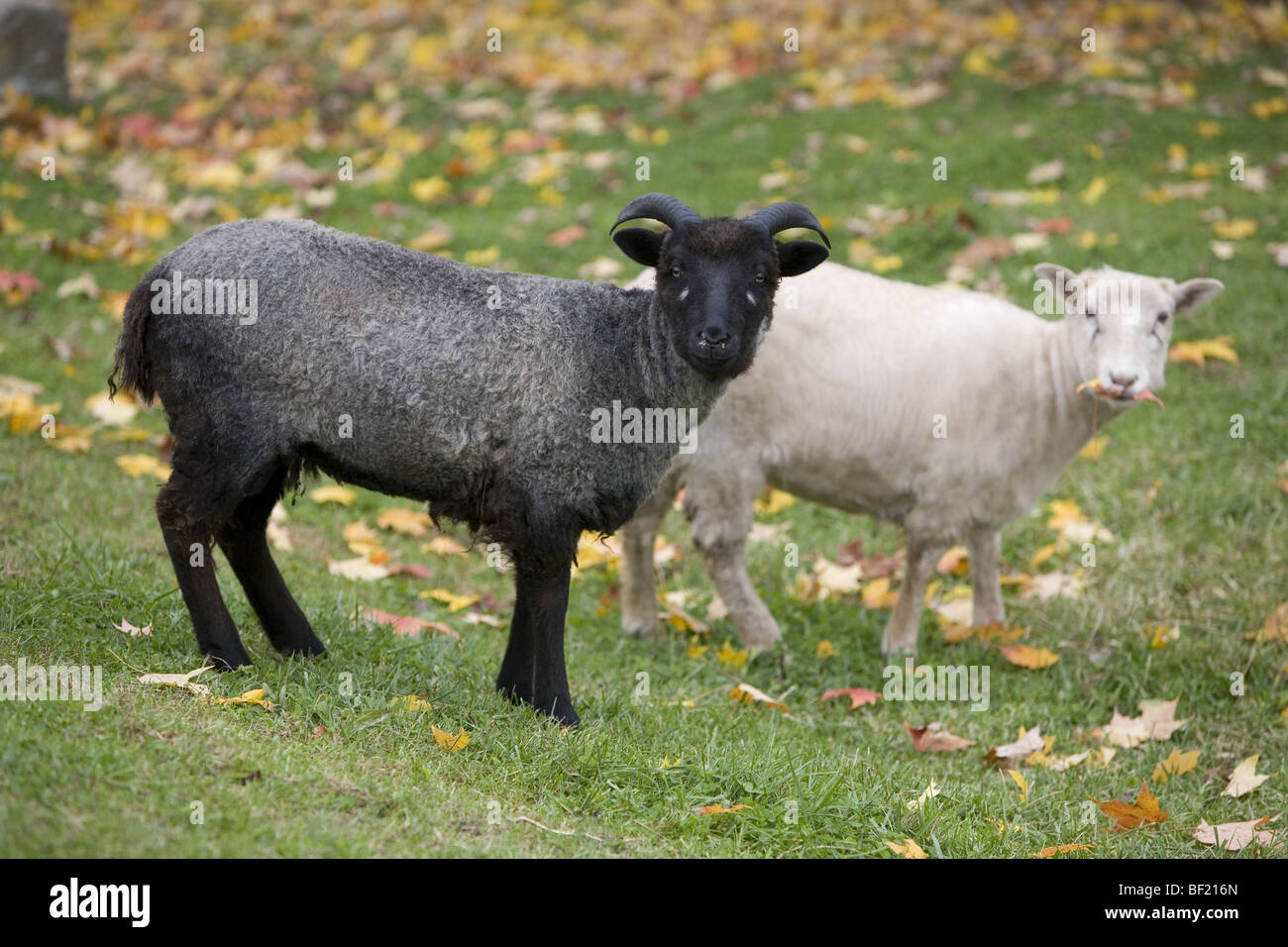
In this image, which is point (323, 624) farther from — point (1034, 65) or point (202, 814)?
point (1034, 65)

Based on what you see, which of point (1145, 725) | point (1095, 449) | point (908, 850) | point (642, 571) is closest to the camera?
point (908, 850)

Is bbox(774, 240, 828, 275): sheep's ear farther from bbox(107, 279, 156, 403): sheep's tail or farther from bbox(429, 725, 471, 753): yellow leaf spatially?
bbox(107, 279, 156, 403): sheep's tail

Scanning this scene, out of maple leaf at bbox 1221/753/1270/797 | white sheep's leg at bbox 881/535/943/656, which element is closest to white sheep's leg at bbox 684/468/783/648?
white sheep's leg at bbox 881/535/943/656

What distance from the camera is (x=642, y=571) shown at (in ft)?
24.1

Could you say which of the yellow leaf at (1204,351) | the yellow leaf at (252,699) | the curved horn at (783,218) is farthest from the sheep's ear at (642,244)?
the yellow leaf at (1204,351)

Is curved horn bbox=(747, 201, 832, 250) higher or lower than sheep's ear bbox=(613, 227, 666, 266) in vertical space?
higher

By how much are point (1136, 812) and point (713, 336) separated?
2678mm

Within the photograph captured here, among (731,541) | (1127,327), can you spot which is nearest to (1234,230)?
(1127,327)

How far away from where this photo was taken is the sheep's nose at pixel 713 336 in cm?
512

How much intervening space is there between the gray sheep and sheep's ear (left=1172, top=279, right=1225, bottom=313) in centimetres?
262

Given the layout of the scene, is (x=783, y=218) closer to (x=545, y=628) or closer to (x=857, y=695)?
(x=545, y=628)

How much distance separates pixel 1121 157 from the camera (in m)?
12.3

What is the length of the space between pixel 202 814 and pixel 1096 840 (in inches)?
137

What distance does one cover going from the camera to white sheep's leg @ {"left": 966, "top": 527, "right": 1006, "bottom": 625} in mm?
7578
